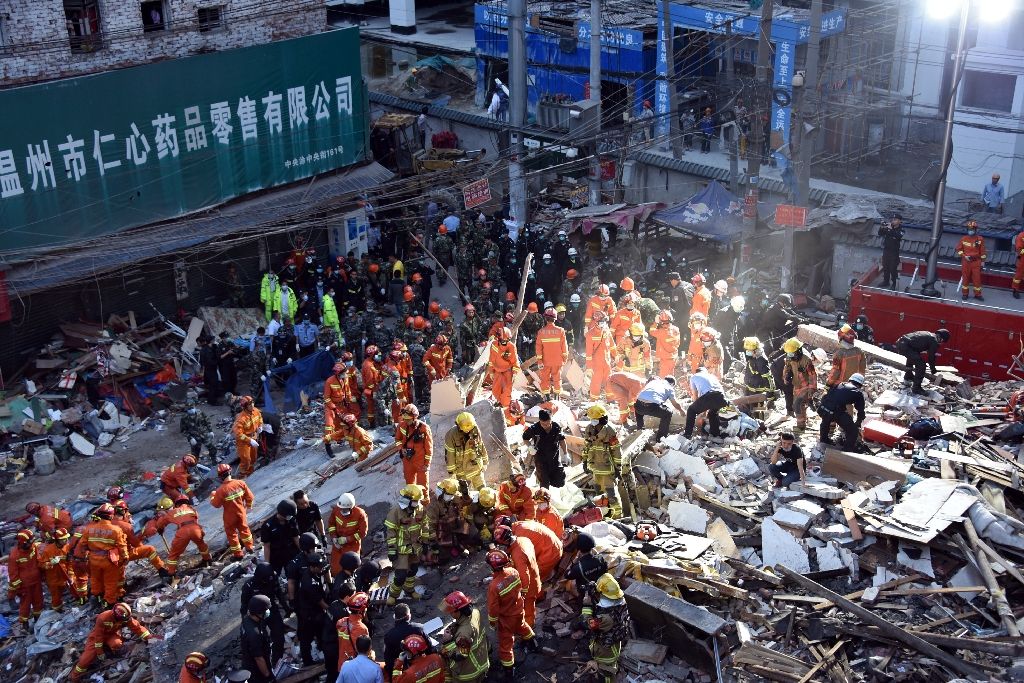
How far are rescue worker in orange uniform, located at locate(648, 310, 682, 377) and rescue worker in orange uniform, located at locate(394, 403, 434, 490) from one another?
18.3ft

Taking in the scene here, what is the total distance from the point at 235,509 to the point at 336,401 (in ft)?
12.0

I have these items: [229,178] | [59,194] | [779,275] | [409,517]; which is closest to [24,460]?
[59,194]

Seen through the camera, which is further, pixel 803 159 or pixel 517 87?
pixel 517 87

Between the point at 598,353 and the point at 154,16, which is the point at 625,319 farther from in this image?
the point at 154,16

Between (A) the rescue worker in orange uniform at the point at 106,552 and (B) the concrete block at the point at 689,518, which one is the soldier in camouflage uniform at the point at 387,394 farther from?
(B) the concrete block at the point at 689,518

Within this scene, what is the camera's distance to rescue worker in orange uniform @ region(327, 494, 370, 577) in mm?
13375

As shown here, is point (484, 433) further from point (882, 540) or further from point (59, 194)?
point (59, 194)

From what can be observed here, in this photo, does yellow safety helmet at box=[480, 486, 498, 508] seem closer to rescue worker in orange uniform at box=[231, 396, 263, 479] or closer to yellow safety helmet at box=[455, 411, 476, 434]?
yellow safety helmet at box=[455, 411, 476, 434]

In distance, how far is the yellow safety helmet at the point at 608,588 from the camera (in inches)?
454

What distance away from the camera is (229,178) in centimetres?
2439

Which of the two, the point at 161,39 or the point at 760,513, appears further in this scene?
the point at 161,39

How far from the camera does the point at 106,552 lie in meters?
14.3

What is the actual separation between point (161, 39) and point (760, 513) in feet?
52.1

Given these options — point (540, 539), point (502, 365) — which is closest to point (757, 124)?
point (502, 365)
